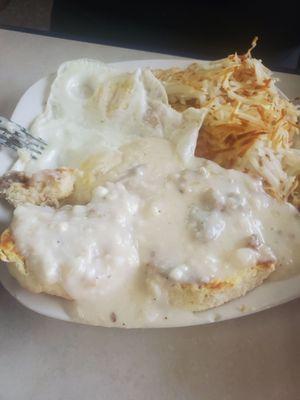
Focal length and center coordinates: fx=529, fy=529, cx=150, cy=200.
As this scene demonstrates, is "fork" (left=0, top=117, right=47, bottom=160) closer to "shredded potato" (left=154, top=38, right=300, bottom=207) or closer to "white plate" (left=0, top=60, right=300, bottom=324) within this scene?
"white plate" (left=0, top=60, right=300, bottom=324)

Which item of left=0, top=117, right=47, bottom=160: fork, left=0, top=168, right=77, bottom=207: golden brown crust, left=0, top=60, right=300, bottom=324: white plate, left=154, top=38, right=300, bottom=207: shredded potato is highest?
left=154, top=38, right=300, bottom=207: shredded potato

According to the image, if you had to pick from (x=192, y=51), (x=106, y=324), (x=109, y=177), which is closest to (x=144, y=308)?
(x=106, y=324)

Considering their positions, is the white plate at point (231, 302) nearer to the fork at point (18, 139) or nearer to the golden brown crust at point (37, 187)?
the golden brown crust at point (37, 187)

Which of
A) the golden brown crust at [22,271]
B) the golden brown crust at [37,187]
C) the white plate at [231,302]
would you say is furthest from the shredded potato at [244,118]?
the golden brown crust at [22,271]

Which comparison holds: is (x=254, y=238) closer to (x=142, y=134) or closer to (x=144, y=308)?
(x=144, y=308)

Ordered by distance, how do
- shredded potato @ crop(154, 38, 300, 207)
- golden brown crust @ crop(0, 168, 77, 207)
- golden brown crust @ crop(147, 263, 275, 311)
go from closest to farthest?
golden brown crust @ crop(147, 263, 275, 311) < golden brown crust @ crop(0, 168, 77, 207) < shredded potato @ crop(154, 38, 300, 207)

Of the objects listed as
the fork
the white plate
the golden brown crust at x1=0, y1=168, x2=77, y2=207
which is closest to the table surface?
the white plate
